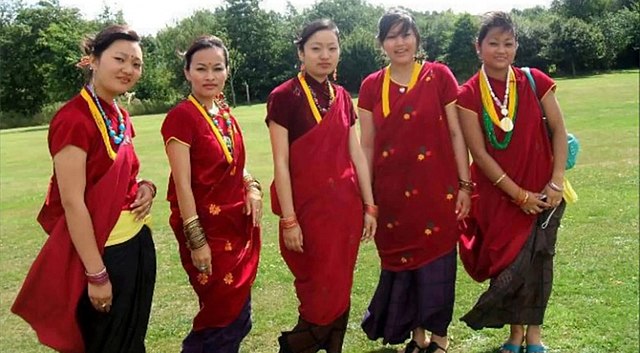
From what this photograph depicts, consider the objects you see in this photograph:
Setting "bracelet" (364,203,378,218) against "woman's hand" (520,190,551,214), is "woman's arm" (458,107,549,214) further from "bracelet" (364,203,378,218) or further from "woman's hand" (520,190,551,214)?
"bracelet" (364,203,378,218)

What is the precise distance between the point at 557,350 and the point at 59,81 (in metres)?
42.4

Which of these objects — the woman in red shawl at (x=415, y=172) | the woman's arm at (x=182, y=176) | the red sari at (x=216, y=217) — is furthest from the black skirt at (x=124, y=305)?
the woman in red shawl at (x=415, y=172)

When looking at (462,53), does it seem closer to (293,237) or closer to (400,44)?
(400,44)

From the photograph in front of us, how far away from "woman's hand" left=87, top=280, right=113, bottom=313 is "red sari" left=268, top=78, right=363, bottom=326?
104cm

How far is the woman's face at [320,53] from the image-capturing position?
3.34 meters

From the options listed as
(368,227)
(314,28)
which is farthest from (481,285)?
(314,28)

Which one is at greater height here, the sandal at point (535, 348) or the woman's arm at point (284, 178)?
the woman's arm at point (284, 178)

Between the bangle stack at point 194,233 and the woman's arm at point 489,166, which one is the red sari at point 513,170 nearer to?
the woman's arm at point 489,166

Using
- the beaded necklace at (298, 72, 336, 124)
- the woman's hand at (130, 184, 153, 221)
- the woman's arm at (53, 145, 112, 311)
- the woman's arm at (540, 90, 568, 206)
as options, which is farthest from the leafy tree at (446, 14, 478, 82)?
the woman's arm at (53, 145, 112, 311)

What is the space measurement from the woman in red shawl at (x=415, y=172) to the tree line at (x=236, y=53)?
27.9m

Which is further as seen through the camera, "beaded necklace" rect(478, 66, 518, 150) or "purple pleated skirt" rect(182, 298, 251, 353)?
"beaded necklace" rect(478, 66, 518, 150)

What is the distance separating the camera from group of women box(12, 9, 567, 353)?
2742 mm

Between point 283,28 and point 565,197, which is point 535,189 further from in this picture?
point 283,28

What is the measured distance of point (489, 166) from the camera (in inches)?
144
